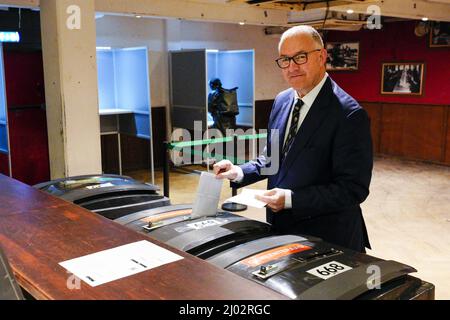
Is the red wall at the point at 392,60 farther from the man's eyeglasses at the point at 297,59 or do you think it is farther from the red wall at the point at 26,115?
the man's eyeglasses at the point at 297,59

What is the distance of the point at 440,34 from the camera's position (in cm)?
789

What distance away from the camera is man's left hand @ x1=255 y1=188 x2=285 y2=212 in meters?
1.83

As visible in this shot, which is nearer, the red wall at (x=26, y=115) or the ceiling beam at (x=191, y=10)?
the ceiling beam at (x=191, y=10)

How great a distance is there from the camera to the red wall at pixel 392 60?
802 cm

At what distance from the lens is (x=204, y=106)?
689 centimetres

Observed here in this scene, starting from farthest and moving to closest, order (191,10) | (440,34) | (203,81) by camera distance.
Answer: (440,34)
(203,81)
(191,10)

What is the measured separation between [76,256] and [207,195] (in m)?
0.60

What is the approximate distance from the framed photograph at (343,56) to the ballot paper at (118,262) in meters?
8.42

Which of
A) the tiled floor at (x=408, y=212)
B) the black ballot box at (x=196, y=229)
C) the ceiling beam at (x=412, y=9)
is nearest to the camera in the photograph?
the black ballot box at (x=196, y=229)

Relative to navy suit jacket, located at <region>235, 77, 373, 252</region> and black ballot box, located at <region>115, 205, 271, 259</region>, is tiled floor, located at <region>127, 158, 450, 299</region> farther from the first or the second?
black ballot box, located at <region>115, 205, 271, 259</region>

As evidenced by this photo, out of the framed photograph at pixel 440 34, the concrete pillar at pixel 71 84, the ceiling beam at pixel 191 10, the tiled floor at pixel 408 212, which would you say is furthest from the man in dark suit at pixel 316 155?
the framed photograph at pixel 440 34

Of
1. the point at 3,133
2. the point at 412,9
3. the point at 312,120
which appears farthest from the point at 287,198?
the point at 412,9

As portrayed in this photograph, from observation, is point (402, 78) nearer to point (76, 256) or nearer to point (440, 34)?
point (440, 34)

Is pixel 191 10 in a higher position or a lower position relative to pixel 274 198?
higher
